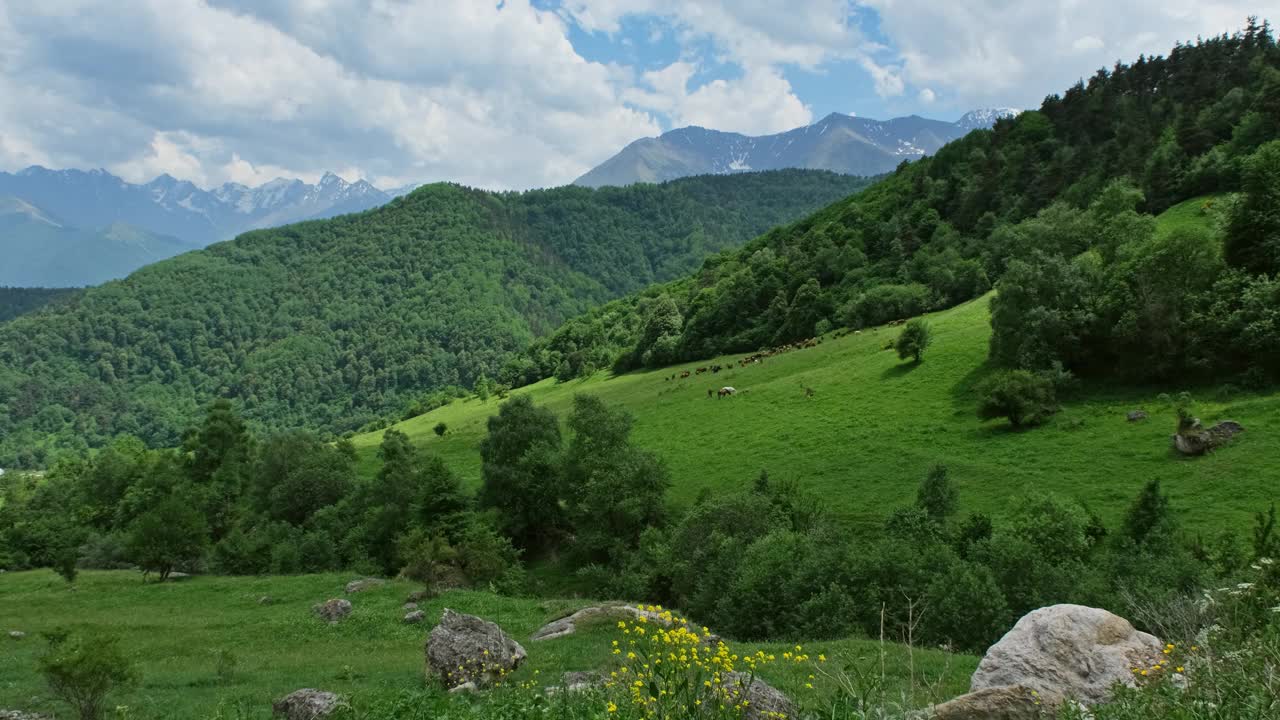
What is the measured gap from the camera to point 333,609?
1346 inches

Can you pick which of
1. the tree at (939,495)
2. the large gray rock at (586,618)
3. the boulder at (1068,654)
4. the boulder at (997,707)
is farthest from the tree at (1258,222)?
the boulder at (997,707)

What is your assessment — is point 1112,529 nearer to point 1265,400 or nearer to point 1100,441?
point 1100,441

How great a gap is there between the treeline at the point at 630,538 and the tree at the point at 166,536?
4.9 inches

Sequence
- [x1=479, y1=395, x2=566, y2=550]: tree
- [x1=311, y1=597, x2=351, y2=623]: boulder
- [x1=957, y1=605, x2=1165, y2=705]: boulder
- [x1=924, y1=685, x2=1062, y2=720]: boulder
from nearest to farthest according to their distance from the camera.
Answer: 1. [x1=924, y1=685, x2=1062, y2=720]: boulder
2. [x1=957, y1=605, x2=1165, y2=705]: boulder
3. [x1=311, y1=597, x2=351, y2=623]: boulder
4. [x1=479, y1=395, x2=566, y2=550]: tree

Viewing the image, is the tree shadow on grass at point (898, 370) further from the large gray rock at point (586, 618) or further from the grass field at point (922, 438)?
the large gray rock at point (586, 618)

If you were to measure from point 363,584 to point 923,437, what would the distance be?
39.0 metres

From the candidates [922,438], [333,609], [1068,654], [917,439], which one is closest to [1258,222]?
[922,438]

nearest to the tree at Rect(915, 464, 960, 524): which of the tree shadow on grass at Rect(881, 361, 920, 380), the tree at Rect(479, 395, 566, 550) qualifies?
the tree at Rect(479, 395, 566, 550)

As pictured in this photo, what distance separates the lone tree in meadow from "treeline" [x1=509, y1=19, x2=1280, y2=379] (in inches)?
297

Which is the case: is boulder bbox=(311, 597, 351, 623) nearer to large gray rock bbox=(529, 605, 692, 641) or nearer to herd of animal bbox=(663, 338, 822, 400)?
large gray rock bbox=(529, 605, 692, 641)

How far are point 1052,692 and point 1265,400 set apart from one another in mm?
44233

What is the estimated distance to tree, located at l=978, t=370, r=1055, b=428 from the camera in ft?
165

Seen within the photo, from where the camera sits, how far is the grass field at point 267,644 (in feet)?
61.6

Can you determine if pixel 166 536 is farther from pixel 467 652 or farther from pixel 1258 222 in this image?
pixel 1258 222
